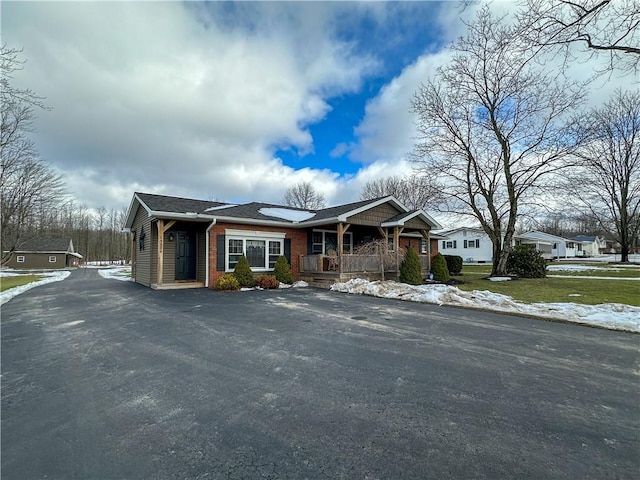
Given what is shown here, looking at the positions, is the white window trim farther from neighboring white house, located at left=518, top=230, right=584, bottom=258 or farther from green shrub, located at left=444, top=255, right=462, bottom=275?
neighboring white house, located at left=518, top=230, right=584, bottom=258

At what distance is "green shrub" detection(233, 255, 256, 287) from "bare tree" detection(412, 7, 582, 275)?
39.0ft

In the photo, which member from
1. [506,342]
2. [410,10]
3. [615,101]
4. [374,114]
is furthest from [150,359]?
[615,101]

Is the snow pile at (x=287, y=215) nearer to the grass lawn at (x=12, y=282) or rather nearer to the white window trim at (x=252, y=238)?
the white window trim at (x=252, y=238)

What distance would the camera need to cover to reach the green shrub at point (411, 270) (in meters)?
13.8

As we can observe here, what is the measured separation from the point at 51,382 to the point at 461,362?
4963 millimetres

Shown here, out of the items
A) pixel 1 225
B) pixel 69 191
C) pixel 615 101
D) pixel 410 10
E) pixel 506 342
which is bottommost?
pixel 506 342

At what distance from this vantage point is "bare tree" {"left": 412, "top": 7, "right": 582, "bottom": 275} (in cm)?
1545

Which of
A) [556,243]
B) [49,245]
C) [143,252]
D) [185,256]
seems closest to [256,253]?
[185,256]

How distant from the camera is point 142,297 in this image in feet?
33.5

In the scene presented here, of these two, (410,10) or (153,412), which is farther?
(410,10)

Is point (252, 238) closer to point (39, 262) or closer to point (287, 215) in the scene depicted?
point (287, 215)

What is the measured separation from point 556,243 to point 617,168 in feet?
83.5

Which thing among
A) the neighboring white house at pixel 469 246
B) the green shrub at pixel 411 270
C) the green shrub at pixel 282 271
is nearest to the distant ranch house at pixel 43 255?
the green shrub at pixel 282 271

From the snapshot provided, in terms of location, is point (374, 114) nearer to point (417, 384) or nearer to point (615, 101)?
point (417, 384)
